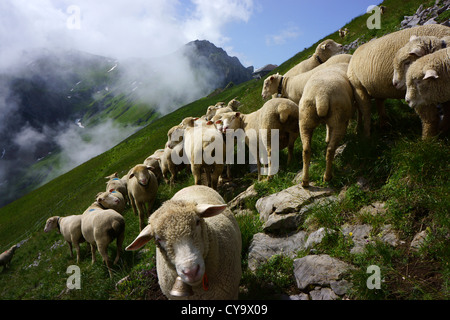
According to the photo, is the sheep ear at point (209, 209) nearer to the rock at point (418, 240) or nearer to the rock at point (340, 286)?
the rock at point (340, 286)

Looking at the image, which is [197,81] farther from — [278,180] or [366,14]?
[278,180]

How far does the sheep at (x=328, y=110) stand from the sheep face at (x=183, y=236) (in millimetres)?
3093

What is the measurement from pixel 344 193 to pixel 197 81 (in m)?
186

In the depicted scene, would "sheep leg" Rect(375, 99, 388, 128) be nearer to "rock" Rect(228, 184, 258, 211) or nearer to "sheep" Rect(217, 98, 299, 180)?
"sheep" Rect(217, 98, 299, 180)

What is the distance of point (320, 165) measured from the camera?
20.0 feet

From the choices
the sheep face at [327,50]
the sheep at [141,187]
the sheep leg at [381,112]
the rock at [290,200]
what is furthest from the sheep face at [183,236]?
the sheep face at [327,50]

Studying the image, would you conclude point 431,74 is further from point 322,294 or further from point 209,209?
point 209,209

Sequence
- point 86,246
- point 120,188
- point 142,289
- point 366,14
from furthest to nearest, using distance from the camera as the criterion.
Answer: point 366,14 < point 120,188 < point 86,246 < point 142,289

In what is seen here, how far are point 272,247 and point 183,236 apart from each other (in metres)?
2.56

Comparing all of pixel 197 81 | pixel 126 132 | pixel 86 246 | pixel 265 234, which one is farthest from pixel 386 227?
pixel 197 81

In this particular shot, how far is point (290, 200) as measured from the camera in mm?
5402

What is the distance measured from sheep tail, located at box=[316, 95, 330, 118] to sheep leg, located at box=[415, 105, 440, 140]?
1428mm

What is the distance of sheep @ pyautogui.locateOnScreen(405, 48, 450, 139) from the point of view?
3.92m

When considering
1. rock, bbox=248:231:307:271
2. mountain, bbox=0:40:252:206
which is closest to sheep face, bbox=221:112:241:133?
rock, bbox=248:231:307:271
